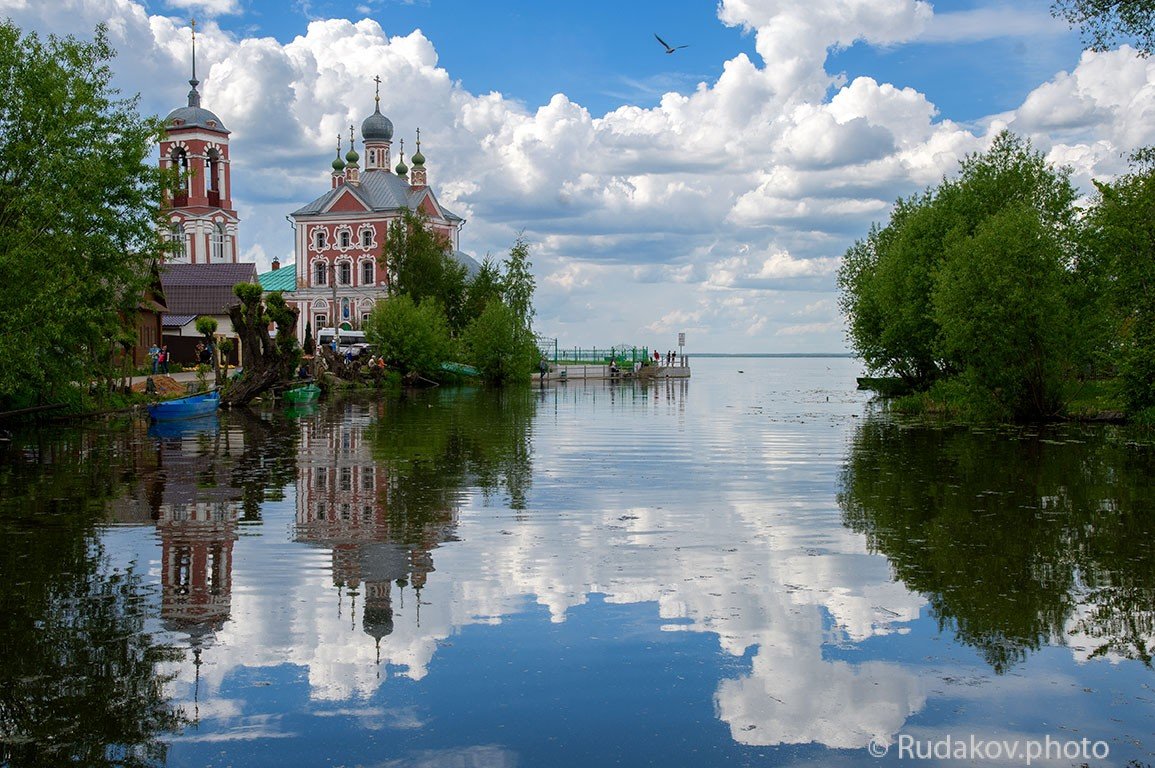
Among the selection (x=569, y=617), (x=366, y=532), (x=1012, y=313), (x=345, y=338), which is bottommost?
(x=569, y=617)

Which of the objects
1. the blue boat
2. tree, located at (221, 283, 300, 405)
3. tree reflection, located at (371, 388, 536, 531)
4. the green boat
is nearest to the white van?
the green boat

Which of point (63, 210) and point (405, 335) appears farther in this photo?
point (405, 335)

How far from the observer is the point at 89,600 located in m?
11.0

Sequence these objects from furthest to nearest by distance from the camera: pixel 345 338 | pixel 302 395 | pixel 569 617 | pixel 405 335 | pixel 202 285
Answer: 1. pixel 202 285
2. pixel 345 338
3. pixel 405 335
4. pixel 302 395
5. pixel 569 617

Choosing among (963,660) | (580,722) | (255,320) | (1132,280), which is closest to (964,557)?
(963,660)

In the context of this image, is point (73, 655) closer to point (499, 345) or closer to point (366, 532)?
point (366, 532)

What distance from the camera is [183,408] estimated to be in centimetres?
3744

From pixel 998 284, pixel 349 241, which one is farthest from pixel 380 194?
pixel 998 284

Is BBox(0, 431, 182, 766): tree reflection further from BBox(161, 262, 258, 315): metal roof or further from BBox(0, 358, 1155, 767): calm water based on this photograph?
BBox(161, 262, 258, 315): metal roof

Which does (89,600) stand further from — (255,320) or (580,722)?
(255,320)

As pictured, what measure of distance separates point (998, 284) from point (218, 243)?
76999 millimetres

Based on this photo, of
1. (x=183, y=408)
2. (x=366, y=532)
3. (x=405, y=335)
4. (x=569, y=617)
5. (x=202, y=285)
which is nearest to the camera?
(x=569, y=617)

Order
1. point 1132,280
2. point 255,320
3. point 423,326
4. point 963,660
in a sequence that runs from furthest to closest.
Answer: point 423,326 → point 255,320 → point 1132,280 → point 963,660

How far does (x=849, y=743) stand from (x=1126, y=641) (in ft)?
12.1
